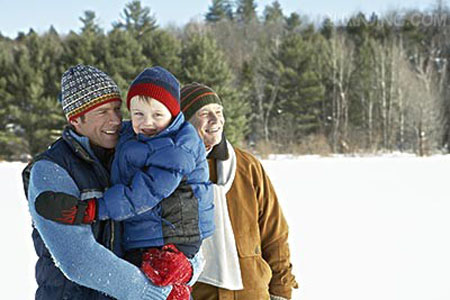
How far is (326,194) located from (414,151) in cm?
2148

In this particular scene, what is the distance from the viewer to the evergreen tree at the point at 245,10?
61025mm

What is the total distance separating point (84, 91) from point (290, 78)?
32.8 metres

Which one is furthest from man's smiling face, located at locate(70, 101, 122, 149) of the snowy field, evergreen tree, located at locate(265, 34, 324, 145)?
evergreen tree, located at locate(265, 34, 324, 145)

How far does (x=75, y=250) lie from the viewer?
1.39 metres

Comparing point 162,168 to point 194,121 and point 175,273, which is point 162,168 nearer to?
point 175,273

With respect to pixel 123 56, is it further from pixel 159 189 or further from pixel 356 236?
pixel 159 189

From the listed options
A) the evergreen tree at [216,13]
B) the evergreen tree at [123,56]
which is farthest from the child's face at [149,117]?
the evergreen tree at [216,13]

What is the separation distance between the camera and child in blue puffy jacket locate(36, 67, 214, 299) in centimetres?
147

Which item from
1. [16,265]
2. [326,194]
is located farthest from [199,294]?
[326,194]

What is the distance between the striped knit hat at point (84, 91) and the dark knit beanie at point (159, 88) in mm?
78

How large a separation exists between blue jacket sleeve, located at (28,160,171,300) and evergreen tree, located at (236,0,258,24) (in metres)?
59.8

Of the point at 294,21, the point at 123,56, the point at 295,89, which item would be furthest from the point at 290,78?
the point at 294,21

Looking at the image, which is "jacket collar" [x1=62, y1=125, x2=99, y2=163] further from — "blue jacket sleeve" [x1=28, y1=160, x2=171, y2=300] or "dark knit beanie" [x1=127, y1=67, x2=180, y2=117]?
"dark knit beanie" [x1=127, y1=67, x2=180, y2=117]

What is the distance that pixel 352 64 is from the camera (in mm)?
34281
